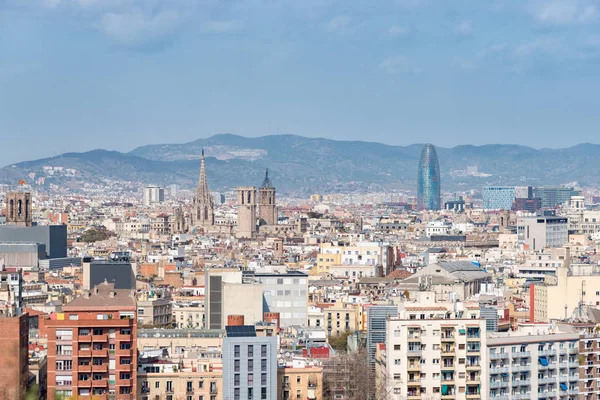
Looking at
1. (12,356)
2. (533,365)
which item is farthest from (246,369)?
(533,365)

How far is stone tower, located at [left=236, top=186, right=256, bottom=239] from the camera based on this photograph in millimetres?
154250

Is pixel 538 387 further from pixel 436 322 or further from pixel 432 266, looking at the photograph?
pixel 432 266

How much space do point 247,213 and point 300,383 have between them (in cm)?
12026

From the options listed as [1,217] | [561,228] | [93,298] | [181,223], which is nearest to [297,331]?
[93,298]

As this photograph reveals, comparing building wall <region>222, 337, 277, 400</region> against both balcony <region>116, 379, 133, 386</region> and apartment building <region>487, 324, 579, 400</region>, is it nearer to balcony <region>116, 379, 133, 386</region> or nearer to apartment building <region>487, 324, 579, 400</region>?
balcony <region>116, 379, 133, 386</region>

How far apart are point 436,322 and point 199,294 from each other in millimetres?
30781

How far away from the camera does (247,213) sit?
516 ft

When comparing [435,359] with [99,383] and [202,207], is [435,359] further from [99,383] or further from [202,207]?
[202,207]

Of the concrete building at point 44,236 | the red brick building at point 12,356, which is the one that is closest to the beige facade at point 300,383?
the red brick building at point 12,356

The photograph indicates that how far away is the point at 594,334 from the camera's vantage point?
125ft

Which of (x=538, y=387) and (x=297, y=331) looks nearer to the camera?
(x=538, y=387)

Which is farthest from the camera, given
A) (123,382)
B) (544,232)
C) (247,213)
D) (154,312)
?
(247,213)

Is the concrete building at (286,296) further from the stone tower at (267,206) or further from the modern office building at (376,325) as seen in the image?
the stone tower at (267,206)

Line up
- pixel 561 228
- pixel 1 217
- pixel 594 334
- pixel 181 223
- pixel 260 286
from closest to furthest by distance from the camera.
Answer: pixel 594 334 → pixel 260 286 → pixel 561 228 → pixel 1 217 → pixel 181 223
